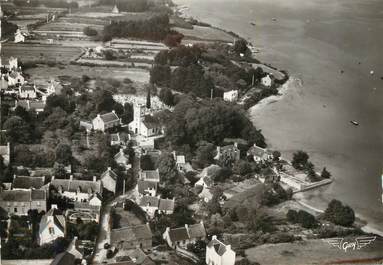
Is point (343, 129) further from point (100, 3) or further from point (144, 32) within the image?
point (100, 3)

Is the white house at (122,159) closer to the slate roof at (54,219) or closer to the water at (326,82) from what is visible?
the slate roof at (54,219)

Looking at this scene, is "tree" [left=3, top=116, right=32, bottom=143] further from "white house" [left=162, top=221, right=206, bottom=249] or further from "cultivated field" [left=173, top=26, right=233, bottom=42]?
"cultivated field" [left=173, top=26, right=233, bottom=42]

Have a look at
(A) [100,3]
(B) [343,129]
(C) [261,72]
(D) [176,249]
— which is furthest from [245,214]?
(C) [261,72]

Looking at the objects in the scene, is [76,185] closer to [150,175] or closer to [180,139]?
[150,175]

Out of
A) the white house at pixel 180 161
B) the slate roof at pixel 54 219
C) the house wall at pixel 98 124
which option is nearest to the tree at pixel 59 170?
the slate roof at pixel 54 219

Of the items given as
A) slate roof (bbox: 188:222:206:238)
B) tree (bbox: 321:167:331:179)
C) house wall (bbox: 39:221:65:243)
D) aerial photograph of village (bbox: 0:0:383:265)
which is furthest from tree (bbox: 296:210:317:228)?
house wall (bbox: 39:221:65:243)

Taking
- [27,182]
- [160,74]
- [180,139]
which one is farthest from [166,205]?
[160,74]
